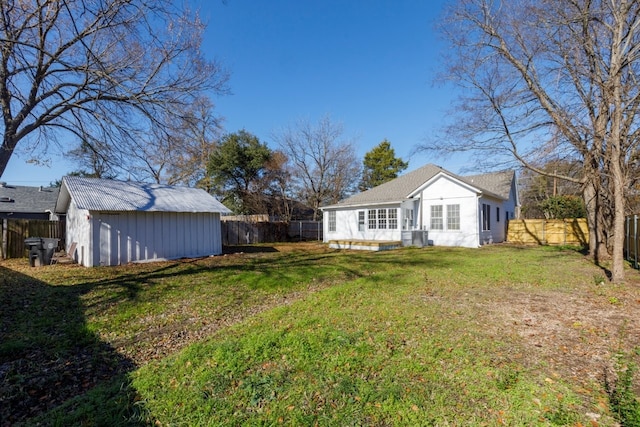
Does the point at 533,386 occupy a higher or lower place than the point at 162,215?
lower

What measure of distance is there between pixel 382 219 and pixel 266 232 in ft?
28.2

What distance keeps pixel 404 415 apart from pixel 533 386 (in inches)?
56.5

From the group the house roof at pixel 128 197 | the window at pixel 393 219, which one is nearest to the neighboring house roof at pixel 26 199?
the house roof at pixel 128 197

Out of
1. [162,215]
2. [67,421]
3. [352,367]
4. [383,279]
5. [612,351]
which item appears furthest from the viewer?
[162,215]

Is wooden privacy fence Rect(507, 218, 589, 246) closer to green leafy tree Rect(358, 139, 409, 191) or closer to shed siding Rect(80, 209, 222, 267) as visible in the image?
green leafy tree Rect(358, 139, 409, 191)

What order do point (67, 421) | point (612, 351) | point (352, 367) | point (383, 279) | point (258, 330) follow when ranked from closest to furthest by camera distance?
point (67, 421), point (352, 367), point (612, 351), point (258, 330), point (383, 279)

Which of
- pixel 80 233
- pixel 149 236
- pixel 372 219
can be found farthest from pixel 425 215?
pixel 80 233

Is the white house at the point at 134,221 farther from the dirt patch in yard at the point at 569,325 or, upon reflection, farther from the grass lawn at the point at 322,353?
the dirt patch in yard at the point at 569,325

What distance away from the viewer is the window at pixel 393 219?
59.3ft

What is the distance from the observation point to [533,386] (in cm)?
312

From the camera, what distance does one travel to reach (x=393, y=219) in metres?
18.2

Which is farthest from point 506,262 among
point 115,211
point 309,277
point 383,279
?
point 115,211

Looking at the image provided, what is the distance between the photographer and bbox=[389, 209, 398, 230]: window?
18.1 metres

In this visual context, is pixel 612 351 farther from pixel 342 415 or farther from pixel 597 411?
pixel 342 415
